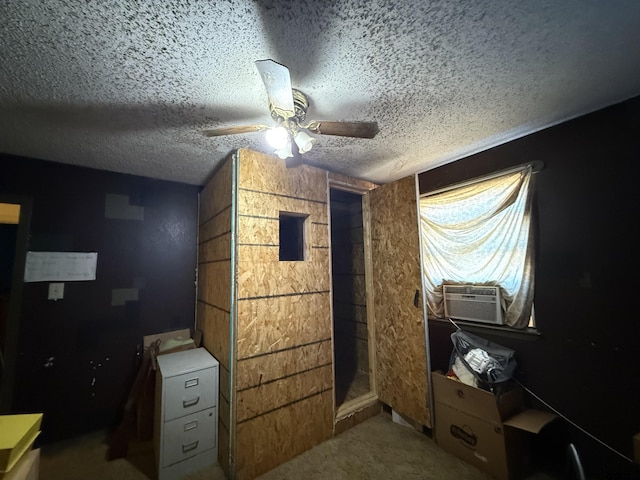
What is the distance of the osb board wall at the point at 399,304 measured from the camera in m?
2.34

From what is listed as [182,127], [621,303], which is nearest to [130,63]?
[182,127]

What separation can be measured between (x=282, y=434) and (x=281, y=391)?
0.33m

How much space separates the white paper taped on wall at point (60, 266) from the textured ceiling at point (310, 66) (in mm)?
989

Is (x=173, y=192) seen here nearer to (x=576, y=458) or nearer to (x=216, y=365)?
(x=216, y=365)

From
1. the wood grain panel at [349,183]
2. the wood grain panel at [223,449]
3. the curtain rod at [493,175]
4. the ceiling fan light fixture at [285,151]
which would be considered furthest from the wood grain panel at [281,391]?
the curtain rod at [493,175]

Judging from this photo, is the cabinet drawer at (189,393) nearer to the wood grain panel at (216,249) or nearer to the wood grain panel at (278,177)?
the wood grain panel at (216,249)

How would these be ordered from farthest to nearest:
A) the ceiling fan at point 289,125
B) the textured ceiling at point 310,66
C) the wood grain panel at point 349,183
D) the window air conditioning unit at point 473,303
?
the wood grain panel at point 349,183
the window air conditioning unit at point 473,303
the ceiling fan at point 289,125
the textured ceiling at point 310,66

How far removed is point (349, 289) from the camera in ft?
12.4

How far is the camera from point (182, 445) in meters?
1.87

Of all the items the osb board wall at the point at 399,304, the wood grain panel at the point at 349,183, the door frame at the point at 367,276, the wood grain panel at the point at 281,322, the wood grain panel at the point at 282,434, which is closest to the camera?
the wood grain panel at the point at 282,434

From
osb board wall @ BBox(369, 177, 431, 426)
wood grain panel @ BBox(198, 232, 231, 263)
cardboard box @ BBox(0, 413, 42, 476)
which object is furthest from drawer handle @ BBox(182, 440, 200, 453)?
osb board wall @ BBox(369, 177, 431, 426)

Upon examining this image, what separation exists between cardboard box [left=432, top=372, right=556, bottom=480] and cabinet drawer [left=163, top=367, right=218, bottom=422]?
2000mm

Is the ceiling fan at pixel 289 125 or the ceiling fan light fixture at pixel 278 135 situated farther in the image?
the ceiling fan light fixture at pixel 278 135

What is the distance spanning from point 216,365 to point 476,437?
2162 mm
